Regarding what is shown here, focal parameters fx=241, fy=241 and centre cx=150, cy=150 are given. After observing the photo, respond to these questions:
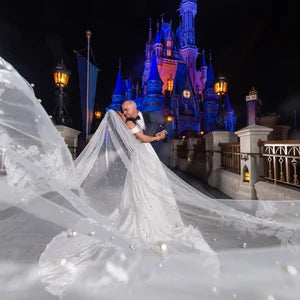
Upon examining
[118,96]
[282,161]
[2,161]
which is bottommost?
[282,161]

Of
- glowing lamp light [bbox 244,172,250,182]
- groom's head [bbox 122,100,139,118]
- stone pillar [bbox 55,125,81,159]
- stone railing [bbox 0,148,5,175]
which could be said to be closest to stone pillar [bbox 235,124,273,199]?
glowing lamp light [bbox 244,172,250,182]

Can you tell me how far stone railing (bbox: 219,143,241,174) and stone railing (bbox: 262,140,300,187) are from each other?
1.41 metres

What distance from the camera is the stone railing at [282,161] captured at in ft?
18.1

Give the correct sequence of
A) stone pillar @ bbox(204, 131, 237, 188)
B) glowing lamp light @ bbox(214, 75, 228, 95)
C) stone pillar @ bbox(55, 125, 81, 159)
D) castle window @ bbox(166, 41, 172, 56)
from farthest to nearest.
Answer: castle window @ bbox(166, 41, 172, 56) < glowing lamp light @ bbox(214, 75, 228, 95) < stone pillar @ bbox(204, 131, 237, 188) < stone pillar @ bbox(55, 125, 81, 159)

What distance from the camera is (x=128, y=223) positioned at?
12.7 ft

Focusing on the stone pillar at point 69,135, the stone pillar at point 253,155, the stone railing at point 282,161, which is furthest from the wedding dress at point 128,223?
the stone pillar at point 69,135

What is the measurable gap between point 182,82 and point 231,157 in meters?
57.0

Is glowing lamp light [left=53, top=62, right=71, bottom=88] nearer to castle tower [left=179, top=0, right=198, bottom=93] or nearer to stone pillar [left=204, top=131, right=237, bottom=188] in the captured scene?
→ stone pillar [left=204, top=131, right=237, bottom=188]

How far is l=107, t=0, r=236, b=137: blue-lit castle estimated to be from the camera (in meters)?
60.4

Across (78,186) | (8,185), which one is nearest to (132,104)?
(78,186)

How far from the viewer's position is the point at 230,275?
8.73 feet

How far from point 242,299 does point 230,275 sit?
0.41 m

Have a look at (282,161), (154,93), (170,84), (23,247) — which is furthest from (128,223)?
(170,84)

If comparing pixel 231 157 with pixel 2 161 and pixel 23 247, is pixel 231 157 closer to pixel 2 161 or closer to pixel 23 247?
pixel 23 247
